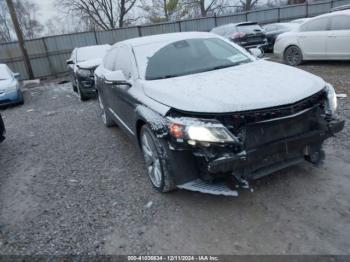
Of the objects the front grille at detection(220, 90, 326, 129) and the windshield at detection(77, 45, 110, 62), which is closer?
the front grille at detection(220, 90, 326, 129)

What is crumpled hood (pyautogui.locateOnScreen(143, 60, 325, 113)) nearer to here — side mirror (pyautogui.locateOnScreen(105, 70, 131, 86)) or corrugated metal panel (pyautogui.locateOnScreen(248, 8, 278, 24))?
side mirror (pyautogui.locateOnScreen(105, 70, 131, 86))

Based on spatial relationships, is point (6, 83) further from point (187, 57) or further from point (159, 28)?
point (159, 28)

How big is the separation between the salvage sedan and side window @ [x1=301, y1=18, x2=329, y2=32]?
6.37m

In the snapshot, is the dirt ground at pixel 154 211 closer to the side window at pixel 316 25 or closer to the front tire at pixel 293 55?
the side window at pixel 316 25

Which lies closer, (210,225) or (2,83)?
(210,225)

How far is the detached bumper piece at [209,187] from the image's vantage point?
2.88 metres

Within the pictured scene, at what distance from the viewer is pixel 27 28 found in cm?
3647

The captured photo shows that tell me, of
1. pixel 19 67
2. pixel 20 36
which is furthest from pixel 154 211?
pixel 19 67

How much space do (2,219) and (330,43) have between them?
8.85 meters

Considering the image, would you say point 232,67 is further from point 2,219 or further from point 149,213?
point 2,219

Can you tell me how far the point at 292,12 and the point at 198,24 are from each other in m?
7.06

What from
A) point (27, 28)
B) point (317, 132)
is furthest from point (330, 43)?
point (27, 28)

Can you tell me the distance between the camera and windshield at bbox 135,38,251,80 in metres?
3.77

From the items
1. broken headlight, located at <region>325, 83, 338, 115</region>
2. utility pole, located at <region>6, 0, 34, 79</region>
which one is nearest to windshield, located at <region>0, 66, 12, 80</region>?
utility pole, located at <region>6, 0, 34, 79</region>
